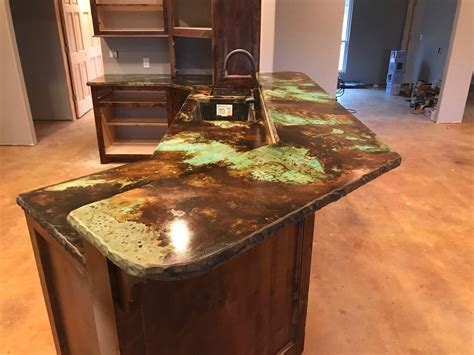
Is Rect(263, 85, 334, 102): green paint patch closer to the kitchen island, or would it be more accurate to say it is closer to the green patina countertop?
the green patina countertop

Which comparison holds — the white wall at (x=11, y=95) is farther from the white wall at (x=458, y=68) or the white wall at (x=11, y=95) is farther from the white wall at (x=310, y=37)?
the white wall at (x=458, y=68)

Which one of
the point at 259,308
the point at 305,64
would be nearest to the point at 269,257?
the point at 259,308

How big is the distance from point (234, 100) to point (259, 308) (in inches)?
66.4

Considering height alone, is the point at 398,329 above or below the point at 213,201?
below

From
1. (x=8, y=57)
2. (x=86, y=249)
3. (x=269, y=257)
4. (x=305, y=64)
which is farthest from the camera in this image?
(x=305, y=64)

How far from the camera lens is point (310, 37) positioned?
4641 millimetres

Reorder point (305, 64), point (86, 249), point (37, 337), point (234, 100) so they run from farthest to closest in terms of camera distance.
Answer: point (305, 64) → point (234, 100) → point (37, 337) → point (86, 249)

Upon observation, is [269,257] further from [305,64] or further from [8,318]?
[305,64]

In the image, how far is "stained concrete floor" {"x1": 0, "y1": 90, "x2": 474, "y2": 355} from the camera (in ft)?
6.23

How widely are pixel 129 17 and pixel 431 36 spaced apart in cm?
654

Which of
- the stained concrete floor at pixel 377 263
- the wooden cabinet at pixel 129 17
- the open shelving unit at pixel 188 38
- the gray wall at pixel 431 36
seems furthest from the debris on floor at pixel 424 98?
the wooden cabinet at pixel 129 17

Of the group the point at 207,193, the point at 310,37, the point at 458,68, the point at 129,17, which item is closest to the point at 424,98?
the point at 458,68

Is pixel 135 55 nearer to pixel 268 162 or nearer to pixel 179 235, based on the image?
pixel 268 162

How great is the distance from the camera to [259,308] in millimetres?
1310
